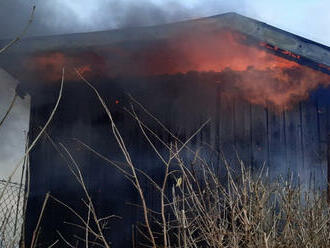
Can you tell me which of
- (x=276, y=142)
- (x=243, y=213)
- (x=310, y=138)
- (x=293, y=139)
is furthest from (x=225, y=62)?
(x=243, y=213)

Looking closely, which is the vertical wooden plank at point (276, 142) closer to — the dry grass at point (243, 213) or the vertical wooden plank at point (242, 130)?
the vertical wooden plank at point (242, 130)

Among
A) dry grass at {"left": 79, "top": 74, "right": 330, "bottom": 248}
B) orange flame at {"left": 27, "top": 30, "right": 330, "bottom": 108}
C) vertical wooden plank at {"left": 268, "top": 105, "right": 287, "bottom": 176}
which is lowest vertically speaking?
dry grass at {"left": 79, "top": 74, "right": 330, "bottom": 248}

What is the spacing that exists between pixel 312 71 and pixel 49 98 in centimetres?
524

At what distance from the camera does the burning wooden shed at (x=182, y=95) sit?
6.54 metres

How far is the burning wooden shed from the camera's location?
21.4 feet

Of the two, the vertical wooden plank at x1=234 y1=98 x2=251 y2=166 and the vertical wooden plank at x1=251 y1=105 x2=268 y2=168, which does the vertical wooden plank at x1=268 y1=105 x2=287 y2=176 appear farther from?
the vertical wooden plank at x1=234 y1=98 x2=251 y2=166

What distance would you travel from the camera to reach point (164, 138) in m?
7.17

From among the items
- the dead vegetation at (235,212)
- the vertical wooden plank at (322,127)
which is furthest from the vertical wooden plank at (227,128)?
the dead vegetation at (235,212)

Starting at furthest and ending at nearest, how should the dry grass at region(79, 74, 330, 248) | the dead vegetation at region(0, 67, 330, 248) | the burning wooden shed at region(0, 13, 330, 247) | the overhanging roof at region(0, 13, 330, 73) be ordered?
the burning wooden shed at region(0, 13, 330, 247)
the overhanging roof at region(0, 13, 330, 73)
the dry grass at region(79, 74, 330, 248)
the dead vegetation at region(0, 67, 330, 248)

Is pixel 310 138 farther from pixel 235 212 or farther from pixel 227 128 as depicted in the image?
pixel 235 212

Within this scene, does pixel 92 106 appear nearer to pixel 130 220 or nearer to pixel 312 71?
pixel 130 220

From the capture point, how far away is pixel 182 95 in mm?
7270

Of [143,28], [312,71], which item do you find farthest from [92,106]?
[312,71]

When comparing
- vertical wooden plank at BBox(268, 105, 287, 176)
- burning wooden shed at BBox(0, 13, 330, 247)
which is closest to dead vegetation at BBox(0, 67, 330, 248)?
vertical wooden plank at BBox(268, 105, 287, 176)
